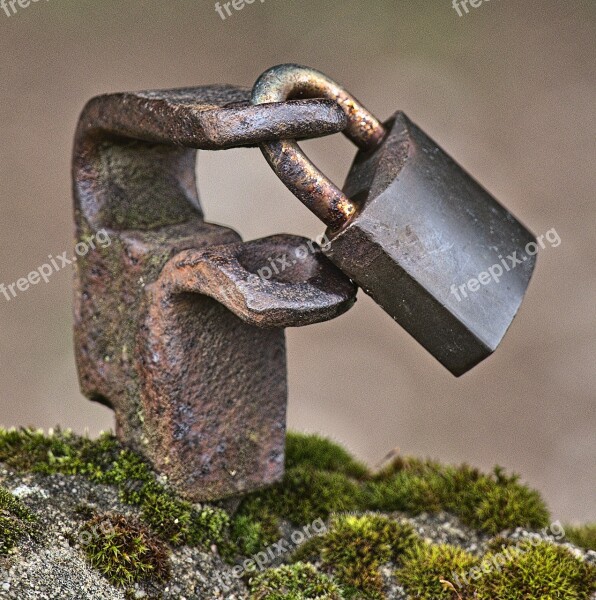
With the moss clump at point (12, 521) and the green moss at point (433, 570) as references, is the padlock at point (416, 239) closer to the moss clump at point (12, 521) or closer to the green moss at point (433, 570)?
the green moss at point (433, 570)

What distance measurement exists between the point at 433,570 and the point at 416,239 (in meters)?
0.94

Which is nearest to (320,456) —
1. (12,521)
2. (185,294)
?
(185,294)

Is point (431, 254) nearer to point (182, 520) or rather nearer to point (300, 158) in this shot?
point (300, 158)

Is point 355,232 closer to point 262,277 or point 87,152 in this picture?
point 262,277

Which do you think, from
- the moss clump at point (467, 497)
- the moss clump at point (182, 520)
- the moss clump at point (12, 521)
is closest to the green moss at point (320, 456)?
the moss clump at point (467, 497)

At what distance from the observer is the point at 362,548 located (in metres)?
2.65

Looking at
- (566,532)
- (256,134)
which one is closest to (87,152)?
(256,134)

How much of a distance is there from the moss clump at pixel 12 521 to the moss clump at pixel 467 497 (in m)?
1.21

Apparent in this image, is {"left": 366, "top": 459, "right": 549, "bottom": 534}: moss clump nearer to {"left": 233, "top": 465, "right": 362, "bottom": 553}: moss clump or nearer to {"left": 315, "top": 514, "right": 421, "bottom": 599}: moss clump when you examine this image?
{"left": 233, "top": 465, "right": 362, "bottom": 553}: moss clump

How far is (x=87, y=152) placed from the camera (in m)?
2.85

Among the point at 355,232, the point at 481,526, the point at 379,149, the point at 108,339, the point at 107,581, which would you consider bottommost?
the point at 481,526

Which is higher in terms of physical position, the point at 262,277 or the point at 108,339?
the point at 108,339

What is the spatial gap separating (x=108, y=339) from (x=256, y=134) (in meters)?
0.97

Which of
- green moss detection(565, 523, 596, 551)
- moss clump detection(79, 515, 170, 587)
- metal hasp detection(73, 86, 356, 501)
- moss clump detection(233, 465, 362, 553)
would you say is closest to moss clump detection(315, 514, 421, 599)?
moss clump detection(233, 465, 362, 553)
